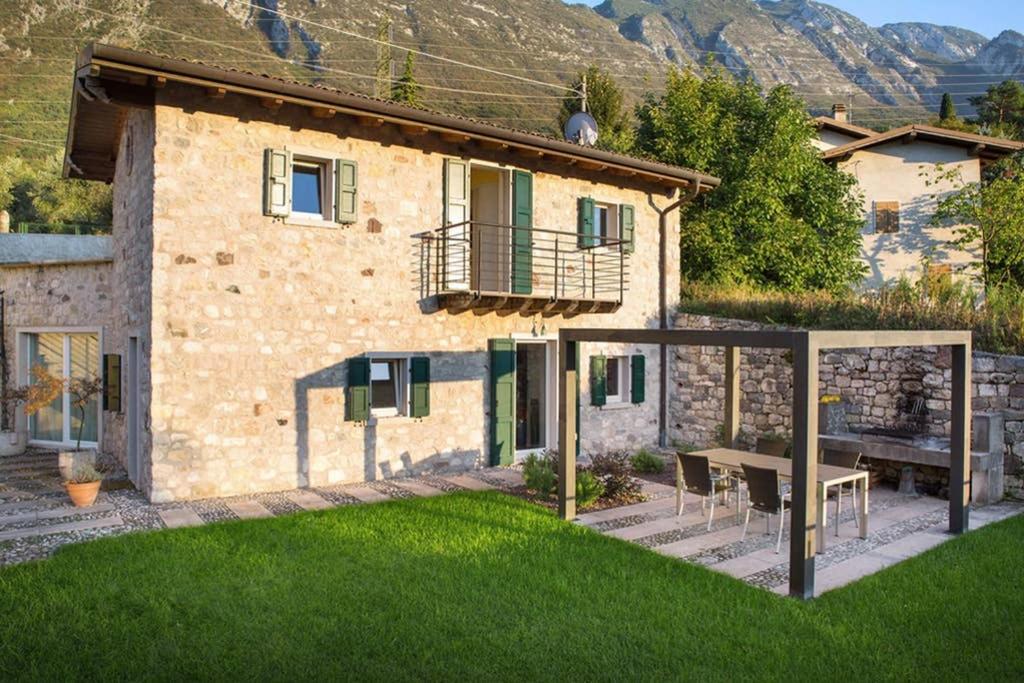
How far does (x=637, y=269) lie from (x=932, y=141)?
47.9 ft

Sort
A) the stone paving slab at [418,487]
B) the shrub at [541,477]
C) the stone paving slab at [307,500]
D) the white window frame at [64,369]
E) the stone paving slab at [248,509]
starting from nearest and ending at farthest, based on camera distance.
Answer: the stone paving slab at [248,509] → the stone paving slab at [307,500] → the shrub at [541,477] → the stone paving slab at [418,487] → the white window frame at [64,369]

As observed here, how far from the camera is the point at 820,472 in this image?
741 cm

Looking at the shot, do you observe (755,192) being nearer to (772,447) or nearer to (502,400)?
(502,400)

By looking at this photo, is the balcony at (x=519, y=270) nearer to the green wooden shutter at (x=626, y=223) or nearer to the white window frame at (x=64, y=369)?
the green wooden shutter at (x=626, y=223)

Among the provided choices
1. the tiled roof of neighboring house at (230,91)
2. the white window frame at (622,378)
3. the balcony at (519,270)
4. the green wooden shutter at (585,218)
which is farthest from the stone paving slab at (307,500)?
the green wooden shutter at (585,218)

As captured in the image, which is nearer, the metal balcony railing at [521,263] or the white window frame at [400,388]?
the white window frame at [400,388]

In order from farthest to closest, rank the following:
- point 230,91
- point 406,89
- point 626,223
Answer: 1. point 406,89
2. point 626,223
3. point 230,91

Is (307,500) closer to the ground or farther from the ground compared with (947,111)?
closer to the ground

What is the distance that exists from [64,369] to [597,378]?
942 centimetres

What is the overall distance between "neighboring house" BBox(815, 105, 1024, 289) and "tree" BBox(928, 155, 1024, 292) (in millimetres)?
275

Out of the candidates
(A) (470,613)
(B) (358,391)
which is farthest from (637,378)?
(A) (470,613)

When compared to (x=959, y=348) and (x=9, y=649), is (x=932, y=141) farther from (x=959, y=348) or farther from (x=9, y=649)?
(x=9, y=649)

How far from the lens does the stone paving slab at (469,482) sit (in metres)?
9.59

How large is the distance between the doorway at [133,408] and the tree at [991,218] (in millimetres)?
19771
